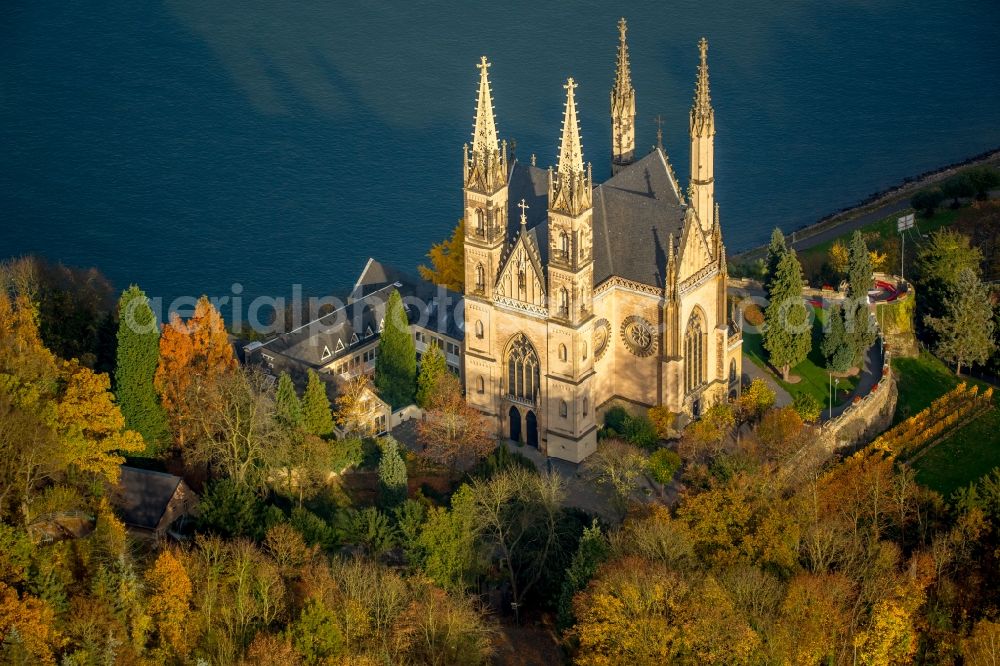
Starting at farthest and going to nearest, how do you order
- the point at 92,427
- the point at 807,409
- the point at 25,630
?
the point at 807,409, the point at 92,427, the point at 25,630

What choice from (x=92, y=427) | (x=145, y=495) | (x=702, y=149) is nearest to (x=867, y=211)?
(x=702, y=149)

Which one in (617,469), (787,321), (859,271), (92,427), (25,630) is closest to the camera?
(25,630)

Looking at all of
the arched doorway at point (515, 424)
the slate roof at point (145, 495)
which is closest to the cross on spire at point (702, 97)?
the arched doorway at point (515, 424)

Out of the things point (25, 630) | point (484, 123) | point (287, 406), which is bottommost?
point (25, 630)

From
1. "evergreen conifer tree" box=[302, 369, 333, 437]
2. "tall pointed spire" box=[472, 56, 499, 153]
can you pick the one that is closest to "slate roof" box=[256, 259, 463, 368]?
"evergreen conifer tree" box=[302, 369, 333, 437]

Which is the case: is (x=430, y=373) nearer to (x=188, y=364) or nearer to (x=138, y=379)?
(x=188, y=364)

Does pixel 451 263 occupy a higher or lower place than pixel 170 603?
higher

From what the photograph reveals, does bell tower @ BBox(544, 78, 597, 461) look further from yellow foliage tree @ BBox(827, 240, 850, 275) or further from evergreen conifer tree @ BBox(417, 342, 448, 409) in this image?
yellow foliage tree @ BBox(827, 240, 850, 275)

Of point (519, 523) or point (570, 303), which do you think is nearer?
point (519, 523)
